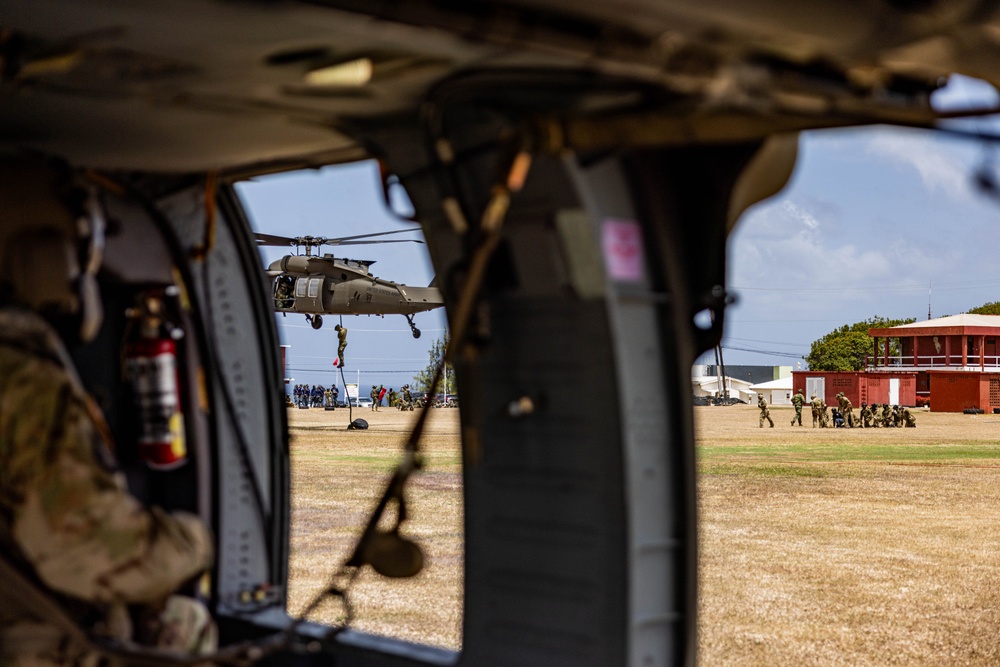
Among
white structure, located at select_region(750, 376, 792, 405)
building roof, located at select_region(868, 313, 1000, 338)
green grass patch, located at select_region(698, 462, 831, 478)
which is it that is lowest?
green grass patch, located at select_region(698, 462, 831, 478)

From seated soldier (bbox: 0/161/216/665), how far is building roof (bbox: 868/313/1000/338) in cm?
7197

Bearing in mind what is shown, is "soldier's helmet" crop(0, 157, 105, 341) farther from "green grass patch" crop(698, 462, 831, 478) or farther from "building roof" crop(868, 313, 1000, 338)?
"building roof" crop(868, 313, 1000, 338)

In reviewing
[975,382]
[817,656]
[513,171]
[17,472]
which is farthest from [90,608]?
[975,382]

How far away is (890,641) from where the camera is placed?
832cm

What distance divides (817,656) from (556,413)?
5264mm

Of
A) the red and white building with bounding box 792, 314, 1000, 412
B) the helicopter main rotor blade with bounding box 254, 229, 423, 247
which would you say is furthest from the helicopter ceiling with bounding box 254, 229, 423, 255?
the red and white building with bounding box 792, 314, 1000, 412

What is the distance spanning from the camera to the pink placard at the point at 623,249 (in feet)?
10.6

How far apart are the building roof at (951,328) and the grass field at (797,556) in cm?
4952

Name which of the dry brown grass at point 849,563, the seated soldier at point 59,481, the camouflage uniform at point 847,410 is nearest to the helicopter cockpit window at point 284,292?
the dry brown grass at point 849,563

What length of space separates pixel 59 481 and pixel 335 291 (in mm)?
28042

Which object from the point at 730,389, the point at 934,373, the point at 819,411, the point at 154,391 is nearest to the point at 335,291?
the point at 819,411

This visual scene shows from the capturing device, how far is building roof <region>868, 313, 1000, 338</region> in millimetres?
69438

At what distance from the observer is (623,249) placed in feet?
10.8

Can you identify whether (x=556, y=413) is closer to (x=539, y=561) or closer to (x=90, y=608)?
(x=539, y=561)
